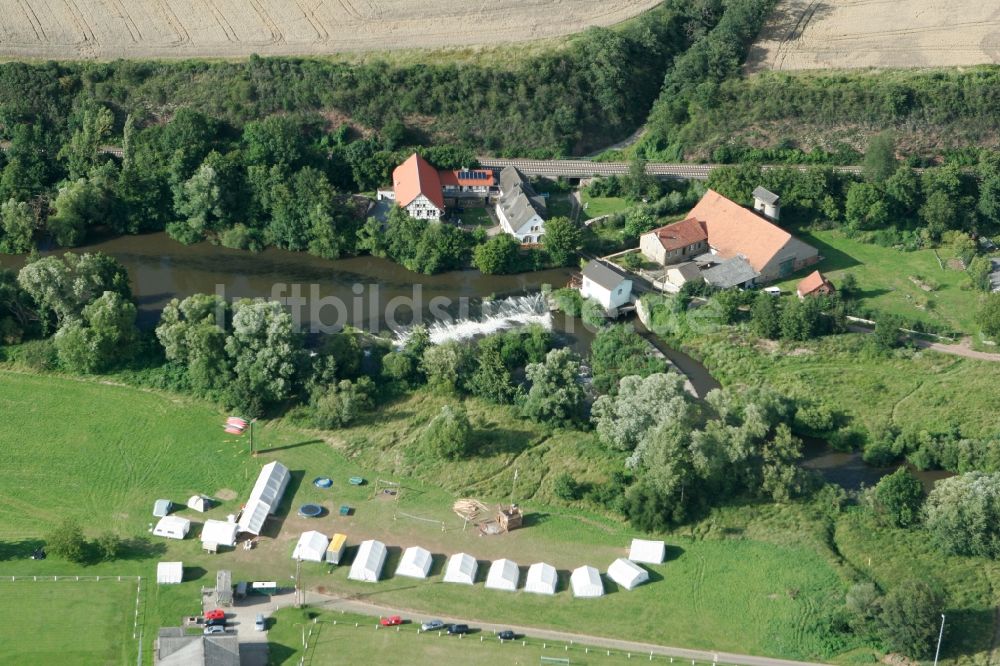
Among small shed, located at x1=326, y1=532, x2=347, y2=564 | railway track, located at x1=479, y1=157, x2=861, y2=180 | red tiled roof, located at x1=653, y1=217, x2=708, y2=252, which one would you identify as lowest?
small shed, located at x1=326, y1=532, x2=347, y2=564

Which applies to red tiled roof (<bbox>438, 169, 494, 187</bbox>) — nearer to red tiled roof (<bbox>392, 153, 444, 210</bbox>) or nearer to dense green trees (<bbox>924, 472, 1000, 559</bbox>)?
red tiled roof (<bbox>392, 153, 444, 210</bbox>)

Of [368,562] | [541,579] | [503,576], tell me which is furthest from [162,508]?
[541,579]

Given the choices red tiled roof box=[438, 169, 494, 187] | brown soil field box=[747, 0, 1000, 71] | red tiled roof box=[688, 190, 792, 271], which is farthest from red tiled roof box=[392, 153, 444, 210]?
brown soil field box=[747, 0, 1000, 71]

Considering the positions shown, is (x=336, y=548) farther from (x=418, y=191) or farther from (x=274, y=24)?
(x=274, y=24)

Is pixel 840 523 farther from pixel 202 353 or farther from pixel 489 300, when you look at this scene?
pixel 202 353

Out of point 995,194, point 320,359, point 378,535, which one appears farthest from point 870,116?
point 378,535

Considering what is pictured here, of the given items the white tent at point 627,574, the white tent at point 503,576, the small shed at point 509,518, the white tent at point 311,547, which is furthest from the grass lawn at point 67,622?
the white tent at point 627,574
